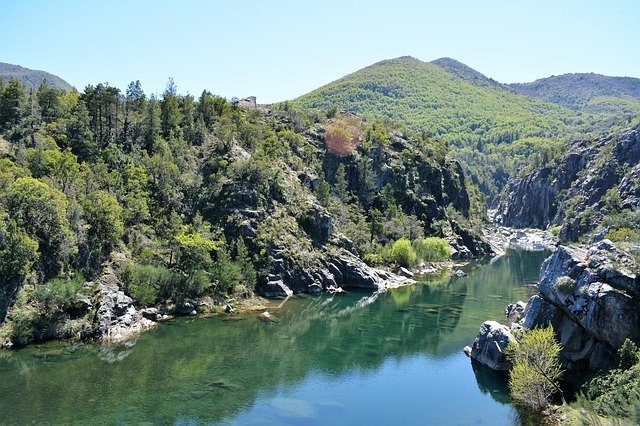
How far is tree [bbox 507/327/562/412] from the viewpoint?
46875 mm

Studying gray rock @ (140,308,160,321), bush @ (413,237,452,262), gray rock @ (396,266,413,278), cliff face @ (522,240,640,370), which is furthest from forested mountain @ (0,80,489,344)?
cliff face @ (522,240,640,370)

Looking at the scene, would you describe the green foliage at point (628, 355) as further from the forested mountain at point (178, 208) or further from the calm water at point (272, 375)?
the forested mountain at point (178, 208)

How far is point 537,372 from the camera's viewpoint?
47156 mm

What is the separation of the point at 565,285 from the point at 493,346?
11416 mm

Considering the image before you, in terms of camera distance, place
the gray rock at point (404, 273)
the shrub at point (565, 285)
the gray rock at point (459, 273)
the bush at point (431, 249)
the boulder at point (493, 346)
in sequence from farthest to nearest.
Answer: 1. the bush at point (431, 249)
2. the gray rock at point (459, 273)
3. the gray rock at point (404, 273)
4. the boulder at point (493, 346)
5. the shrub at point (565, 285)

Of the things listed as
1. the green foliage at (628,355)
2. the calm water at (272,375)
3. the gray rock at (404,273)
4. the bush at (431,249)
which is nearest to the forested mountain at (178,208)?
the bush at (431,249)

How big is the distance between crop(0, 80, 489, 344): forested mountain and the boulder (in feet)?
133

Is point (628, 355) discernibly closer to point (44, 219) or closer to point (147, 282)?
point (147, 282)

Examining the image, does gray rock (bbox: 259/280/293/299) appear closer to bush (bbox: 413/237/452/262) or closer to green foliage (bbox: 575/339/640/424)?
bush (bbox: 413/237/452/262)

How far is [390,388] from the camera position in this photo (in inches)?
2188

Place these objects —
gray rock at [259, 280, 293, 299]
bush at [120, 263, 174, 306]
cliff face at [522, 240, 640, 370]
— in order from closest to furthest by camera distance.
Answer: cliff face at [522, 240, 640, 370], bush at [120, 263, 174, 306], gray rock at [259, 280, 293, 299]

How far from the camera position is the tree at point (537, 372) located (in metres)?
46.9

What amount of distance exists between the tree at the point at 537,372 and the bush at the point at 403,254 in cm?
7039

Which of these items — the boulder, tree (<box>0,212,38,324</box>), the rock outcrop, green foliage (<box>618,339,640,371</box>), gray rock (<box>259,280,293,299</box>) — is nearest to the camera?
green foliage (<box>618,339,640,371</box>)
